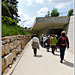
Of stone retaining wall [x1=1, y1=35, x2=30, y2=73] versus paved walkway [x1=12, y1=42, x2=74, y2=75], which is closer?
stone retaining wall [x1=1, y1=35, x2=30, y2=73]

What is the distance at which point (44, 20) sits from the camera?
11.3m

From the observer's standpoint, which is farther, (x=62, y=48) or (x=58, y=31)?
(x=58, y=31)

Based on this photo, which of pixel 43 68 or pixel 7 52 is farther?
pixel 43 68

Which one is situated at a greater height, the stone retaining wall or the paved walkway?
the stone retaining wall

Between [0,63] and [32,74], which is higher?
[0,63]

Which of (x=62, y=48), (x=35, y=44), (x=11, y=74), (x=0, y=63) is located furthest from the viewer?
(x=35, y=44)

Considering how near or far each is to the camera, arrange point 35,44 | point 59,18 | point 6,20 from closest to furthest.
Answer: point 35,44 < point 6,20 < point 59,18

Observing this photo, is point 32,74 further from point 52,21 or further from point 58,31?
point 58,31

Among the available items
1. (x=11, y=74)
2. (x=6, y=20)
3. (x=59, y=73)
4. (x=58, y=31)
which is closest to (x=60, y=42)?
(x=59, y=73)

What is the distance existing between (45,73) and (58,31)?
1409 centimetres

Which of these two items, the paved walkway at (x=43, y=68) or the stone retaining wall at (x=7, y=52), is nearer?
the stone retaining wall at (x=7, y=52)

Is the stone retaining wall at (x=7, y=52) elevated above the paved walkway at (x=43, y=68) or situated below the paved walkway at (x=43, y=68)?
above


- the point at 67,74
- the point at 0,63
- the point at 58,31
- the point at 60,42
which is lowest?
the point at 67,74

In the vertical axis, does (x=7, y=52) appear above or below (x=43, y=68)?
above
